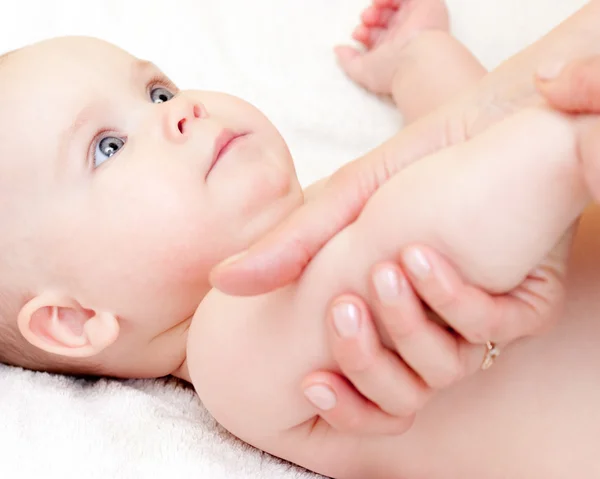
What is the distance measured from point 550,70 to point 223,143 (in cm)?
48

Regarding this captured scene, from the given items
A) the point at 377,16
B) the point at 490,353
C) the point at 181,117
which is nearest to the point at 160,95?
the point at 181,117

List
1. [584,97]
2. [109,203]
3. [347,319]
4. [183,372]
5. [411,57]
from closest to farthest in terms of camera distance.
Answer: [584,97] → [347,319] → [109,203] → [183,372] → [411,57]

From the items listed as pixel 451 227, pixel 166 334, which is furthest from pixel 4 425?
pixel 451 227

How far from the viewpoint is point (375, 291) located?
0.65m

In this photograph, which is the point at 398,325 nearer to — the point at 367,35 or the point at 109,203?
the point at 109,203

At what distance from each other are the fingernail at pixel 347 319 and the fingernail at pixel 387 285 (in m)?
0.04

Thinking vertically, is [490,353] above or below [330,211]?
below

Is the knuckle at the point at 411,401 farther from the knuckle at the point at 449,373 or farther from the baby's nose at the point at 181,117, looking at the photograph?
the baby's nose at the point at 181,117

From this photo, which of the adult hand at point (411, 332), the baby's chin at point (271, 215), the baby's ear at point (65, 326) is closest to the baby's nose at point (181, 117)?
the baby's chin at point (271, 215)

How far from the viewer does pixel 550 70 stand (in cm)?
63

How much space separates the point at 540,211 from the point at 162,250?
0.50 m

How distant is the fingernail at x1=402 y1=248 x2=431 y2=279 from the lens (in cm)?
62

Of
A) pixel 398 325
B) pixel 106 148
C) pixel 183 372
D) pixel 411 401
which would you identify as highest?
pixel 106 148

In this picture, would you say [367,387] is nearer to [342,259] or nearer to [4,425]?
[342,259]
